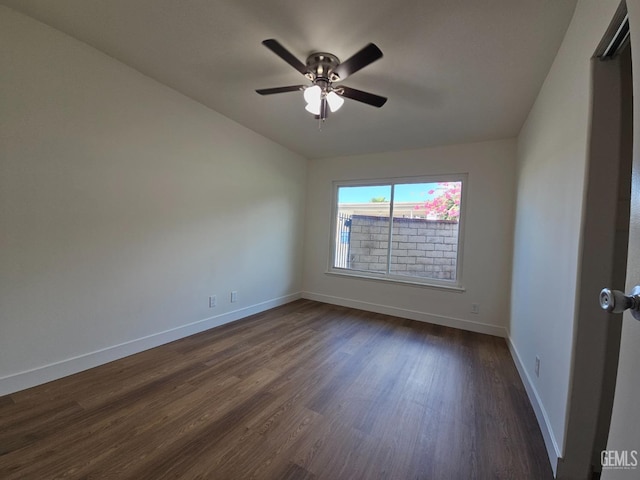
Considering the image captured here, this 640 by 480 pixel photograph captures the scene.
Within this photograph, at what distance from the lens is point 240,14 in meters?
1.64

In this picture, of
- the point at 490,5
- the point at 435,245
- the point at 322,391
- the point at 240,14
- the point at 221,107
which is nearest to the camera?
the point at 490,5

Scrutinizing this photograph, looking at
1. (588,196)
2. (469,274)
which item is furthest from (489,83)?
(469,274)

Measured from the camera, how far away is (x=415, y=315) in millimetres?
3770

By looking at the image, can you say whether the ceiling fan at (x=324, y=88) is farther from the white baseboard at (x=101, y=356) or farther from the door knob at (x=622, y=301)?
the white baseboard at (x=101, y=356)

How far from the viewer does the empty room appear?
126cm

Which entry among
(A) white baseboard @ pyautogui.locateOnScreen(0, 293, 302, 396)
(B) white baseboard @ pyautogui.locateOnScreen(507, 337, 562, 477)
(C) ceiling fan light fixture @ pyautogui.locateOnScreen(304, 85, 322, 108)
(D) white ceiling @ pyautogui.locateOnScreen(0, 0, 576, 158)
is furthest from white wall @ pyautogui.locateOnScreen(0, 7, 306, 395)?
(B) white baseboard @ pyautogui.locateOnScreen(507, 337, 562, 477)

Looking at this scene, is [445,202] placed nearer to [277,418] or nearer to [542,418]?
[542,418]

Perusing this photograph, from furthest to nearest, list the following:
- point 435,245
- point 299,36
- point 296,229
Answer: point 296,229 < point 435,245 < point 299,36

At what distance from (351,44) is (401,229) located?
2.73 metres

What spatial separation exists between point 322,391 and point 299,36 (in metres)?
2.57

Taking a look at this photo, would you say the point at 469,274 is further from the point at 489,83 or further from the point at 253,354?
the point at 253,354

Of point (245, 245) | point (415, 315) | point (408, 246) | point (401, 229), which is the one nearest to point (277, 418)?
point (245, 245)

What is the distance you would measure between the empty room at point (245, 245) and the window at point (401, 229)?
245 millimetres

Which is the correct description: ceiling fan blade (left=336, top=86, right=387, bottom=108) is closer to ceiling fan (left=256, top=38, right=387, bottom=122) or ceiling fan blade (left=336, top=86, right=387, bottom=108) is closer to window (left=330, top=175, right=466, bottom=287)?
ceiling fan (left=256, top=38, right=387, bottom=122)
